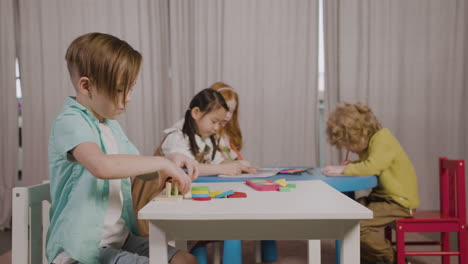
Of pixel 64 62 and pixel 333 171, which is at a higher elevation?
pixel 64 62

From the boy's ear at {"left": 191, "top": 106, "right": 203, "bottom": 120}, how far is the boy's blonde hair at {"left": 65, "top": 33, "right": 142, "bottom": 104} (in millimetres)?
1198

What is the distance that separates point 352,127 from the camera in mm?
2309

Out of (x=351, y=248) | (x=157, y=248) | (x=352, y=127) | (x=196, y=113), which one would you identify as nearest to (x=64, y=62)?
(x=196, y=113)

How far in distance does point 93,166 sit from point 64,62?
9.58 feet

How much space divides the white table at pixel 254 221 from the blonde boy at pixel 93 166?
0.11 m

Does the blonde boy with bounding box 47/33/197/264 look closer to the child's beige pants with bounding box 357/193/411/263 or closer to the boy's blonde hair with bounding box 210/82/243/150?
the child's beige pants with bounding box 357/193/411/263

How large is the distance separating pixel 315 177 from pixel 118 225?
1.00 m

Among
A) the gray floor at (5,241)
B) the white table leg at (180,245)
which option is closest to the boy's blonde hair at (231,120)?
the white table leg at (180,245)

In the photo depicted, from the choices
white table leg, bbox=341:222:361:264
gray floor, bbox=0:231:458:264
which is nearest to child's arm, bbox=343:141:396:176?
gray floor, bbox=0:231:458:264

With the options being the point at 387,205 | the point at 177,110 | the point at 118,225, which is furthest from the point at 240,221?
the point at 177,110

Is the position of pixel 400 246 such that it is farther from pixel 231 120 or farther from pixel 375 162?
pixel 231 120

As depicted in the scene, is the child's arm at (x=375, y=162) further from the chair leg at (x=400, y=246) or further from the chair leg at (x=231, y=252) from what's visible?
the chair leg at (x=231, y=252)

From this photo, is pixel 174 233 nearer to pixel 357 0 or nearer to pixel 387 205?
pixel 387 205

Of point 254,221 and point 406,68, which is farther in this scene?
point 406,68
